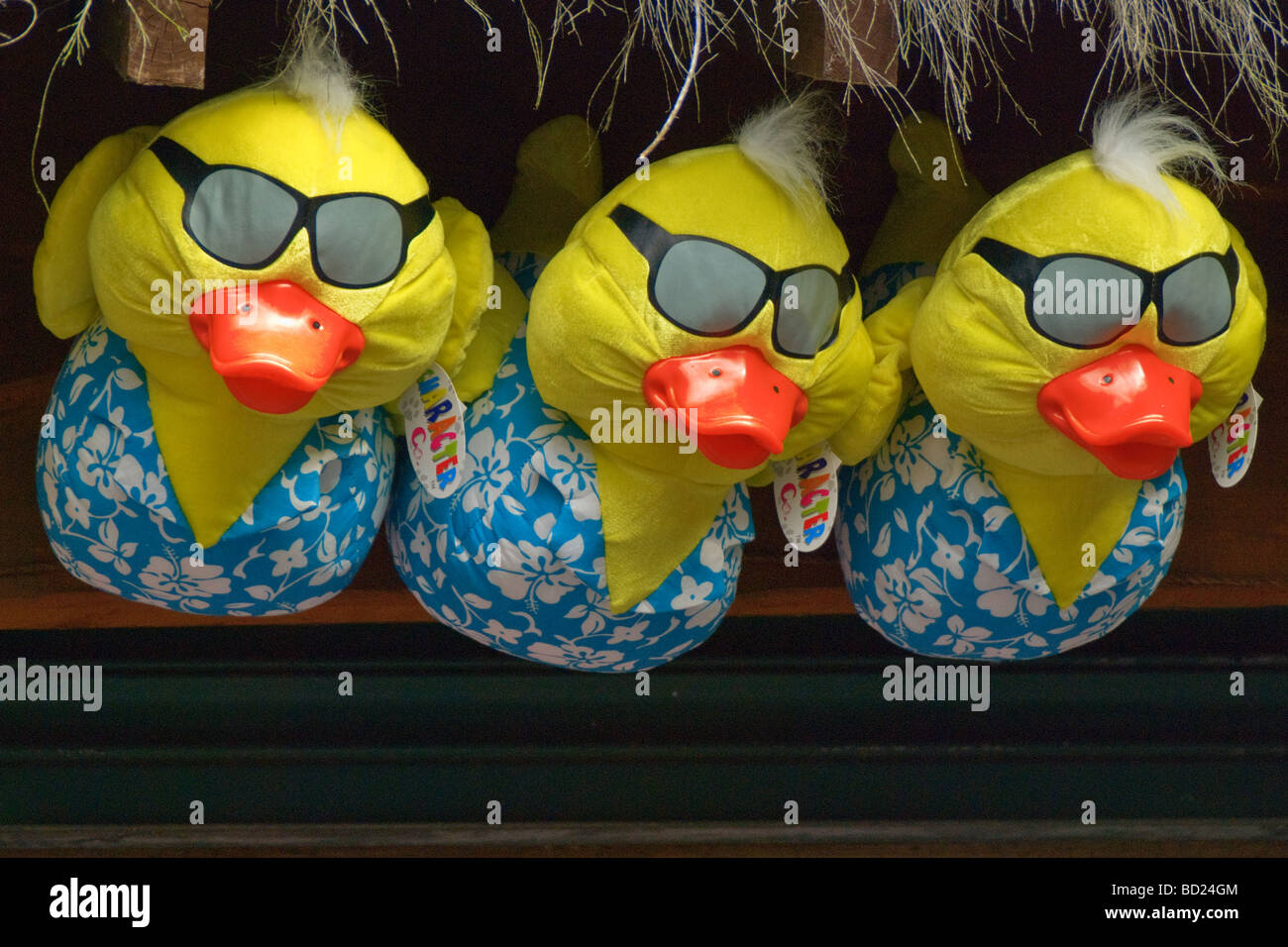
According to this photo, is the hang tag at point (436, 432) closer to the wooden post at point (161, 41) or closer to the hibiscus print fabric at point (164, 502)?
the hibiscus print fabric at point (164, 502)

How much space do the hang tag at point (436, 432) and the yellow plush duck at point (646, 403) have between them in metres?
0.01

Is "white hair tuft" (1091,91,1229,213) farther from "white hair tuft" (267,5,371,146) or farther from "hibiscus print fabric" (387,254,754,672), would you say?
"white hair tuft" (267,5,371,146)

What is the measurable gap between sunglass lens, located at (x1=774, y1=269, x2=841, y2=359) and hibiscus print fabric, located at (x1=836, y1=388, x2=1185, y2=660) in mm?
155

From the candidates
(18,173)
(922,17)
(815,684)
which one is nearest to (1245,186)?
(922,17)

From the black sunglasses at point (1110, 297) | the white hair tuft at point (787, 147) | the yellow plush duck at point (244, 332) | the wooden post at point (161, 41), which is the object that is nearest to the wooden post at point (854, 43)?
the white hair tuft at point (787, 147)

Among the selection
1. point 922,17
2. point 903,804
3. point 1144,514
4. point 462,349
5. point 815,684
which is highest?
point 922,17

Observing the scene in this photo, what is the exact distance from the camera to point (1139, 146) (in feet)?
3.13

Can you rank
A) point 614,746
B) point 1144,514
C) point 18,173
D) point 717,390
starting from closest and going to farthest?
point 717,390 → point 1144,514 → point 18,173 → point 614,746

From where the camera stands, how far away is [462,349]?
981 mm

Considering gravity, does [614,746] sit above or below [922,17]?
below

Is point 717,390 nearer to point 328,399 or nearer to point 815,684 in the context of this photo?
point 328,399

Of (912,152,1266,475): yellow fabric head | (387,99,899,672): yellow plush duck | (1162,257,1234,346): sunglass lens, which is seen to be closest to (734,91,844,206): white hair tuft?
(387,99,899,672): yellow plush duck

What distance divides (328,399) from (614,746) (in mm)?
612

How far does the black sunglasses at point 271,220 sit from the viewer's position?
0.85m
